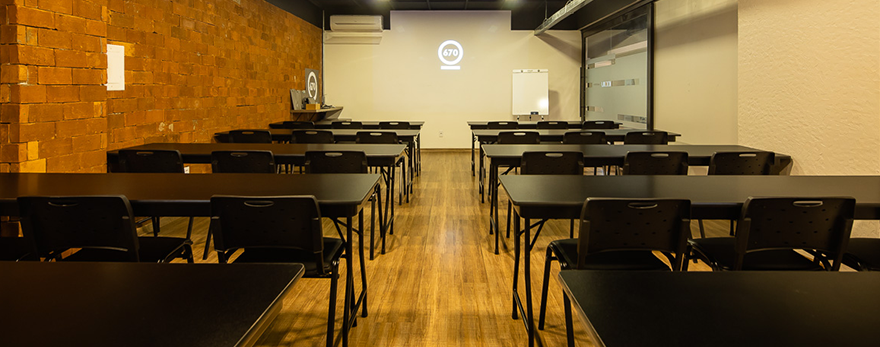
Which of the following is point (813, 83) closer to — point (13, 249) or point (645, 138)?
→ point (645, 138)

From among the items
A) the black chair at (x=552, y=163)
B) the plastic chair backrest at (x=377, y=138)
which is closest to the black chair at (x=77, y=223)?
the black chair at (x=552, y=163)

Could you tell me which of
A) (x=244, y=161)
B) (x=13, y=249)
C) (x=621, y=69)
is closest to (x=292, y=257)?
(x=13, y=249)

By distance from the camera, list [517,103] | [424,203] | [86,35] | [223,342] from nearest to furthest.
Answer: [223,342] < [86,35] < [424,203] < [517,103]

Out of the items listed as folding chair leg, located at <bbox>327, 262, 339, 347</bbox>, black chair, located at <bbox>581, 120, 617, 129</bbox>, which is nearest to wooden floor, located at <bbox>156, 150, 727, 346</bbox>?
folding chair leg, located at <bbox>327, 262, 339, 347</bbox>

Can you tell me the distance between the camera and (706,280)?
1.13 metres

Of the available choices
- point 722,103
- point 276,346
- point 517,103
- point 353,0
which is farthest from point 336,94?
point 276,346

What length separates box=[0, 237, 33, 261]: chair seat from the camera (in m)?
2.24

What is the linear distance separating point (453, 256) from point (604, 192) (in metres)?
1.66

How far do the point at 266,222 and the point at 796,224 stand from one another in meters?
1.99

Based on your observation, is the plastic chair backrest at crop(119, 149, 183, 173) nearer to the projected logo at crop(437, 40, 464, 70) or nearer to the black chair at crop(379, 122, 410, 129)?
the black chair at crop(379, 122, 410, 129)

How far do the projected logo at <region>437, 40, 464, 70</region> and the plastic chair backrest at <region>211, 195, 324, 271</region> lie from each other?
371 inches

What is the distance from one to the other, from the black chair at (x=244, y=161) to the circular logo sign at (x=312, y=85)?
6.60 meters

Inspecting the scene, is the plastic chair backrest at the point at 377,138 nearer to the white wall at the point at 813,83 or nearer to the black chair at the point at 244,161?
the black chair at the point at 244,161

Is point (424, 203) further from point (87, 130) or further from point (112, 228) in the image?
point (112, 228)
